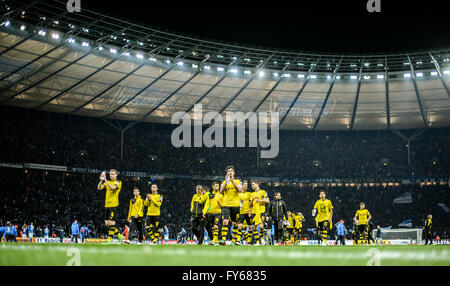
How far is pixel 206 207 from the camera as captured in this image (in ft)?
53.6

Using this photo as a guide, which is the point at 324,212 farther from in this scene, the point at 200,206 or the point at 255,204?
the point at 200,206

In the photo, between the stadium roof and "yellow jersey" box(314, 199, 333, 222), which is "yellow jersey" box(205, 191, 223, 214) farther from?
the stadium roof

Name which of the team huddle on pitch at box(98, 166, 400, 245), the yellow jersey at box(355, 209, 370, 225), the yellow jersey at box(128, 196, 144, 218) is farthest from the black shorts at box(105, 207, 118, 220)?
the yellow jersey at box(355, 209, 370, 225)

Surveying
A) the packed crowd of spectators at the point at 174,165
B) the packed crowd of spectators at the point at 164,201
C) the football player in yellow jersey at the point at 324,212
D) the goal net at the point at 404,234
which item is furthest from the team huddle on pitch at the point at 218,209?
the goal net at the point at 404,234

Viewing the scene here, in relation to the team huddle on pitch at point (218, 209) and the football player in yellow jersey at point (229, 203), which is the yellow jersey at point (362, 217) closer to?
the team huddle on pitch at point (218, 209)

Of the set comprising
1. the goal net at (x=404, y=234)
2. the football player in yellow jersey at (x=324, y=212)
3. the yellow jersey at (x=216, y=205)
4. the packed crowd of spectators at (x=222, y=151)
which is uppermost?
the packed crowd of spectators at (x=222, y=151)

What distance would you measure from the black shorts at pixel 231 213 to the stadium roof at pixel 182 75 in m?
19.4

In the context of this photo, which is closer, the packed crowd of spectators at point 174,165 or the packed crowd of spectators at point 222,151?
the packed crowd of spectators at point 174,165

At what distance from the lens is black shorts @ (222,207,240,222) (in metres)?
13.5

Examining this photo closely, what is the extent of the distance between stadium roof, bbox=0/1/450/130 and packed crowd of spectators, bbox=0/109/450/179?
8.65ft

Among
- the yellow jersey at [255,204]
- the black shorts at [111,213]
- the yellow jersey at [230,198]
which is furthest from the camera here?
the yellow jersey at [255,204]

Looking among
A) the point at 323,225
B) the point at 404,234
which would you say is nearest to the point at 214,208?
the point at 323,225

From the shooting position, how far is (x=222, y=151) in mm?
52844

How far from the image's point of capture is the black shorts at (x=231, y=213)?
1348 cm
